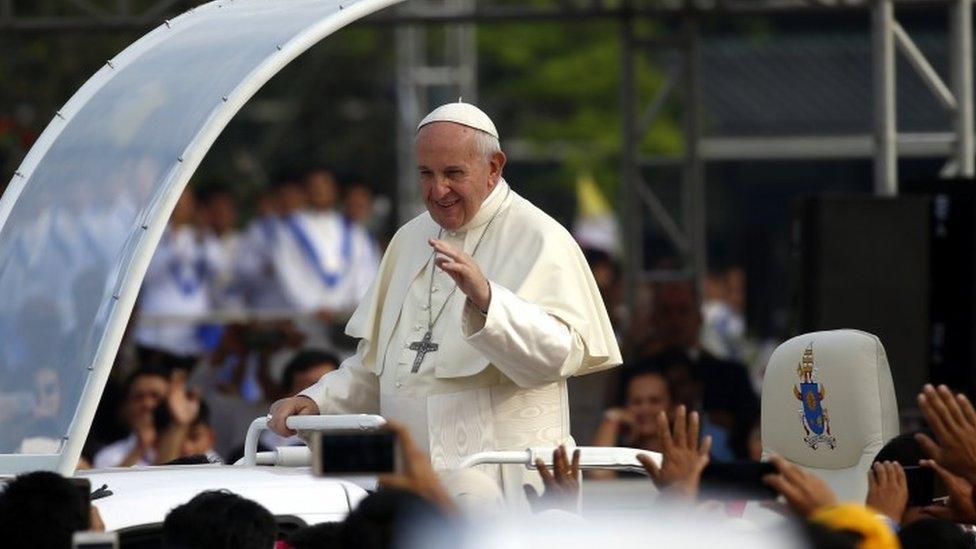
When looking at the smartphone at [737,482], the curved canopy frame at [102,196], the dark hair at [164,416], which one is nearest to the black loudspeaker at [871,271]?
the dark hair at [164,416]

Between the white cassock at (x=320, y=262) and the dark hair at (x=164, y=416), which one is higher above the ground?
the white cassock at (x=320, y=262)

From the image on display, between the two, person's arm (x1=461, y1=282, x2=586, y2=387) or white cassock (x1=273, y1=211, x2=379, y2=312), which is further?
white cassock (x1=273, y1=211, x2=379, y2=312)

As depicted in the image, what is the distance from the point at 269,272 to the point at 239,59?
10.2m

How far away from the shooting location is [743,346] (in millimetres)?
20500

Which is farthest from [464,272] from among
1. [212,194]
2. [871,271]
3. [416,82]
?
[416,82]

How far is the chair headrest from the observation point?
6.85m

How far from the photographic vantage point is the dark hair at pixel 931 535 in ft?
16.8

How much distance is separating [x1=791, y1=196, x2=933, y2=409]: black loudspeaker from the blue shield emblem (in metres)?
4.18

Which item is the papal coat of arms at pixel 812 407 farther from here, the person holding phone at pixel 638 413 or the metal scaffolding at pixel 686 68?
the metal scaffolding at pixel 686 68

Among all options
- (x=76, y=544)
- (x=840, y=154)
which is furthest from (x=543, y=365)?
(x=840, y=154)

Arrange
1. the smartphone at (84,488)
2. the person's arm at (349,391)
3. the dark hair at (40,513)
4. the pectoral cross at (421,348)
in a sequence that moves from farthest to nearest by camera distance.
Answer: the person's arm at (349,391), the pectoral cross at (421,348), the smartphone at (84,488), the dark hair at (40,513)

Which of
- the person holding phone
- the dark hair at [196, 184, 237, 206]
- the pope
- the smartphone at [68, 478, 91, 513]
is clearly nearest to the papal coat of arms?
the pope

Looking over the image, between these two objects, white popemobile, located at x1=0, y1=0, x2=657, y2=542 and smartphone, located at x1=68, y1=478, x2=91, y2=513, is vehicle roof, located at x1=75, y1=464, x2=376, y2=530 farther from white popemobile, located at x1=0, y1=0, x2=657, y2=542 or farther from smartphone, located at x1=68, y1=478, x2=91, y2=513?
smartphone, located at x1=68, y1=478, x2=91, y2=513

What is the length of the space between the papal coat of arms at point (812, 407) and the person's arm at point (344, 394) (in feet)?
4.12
